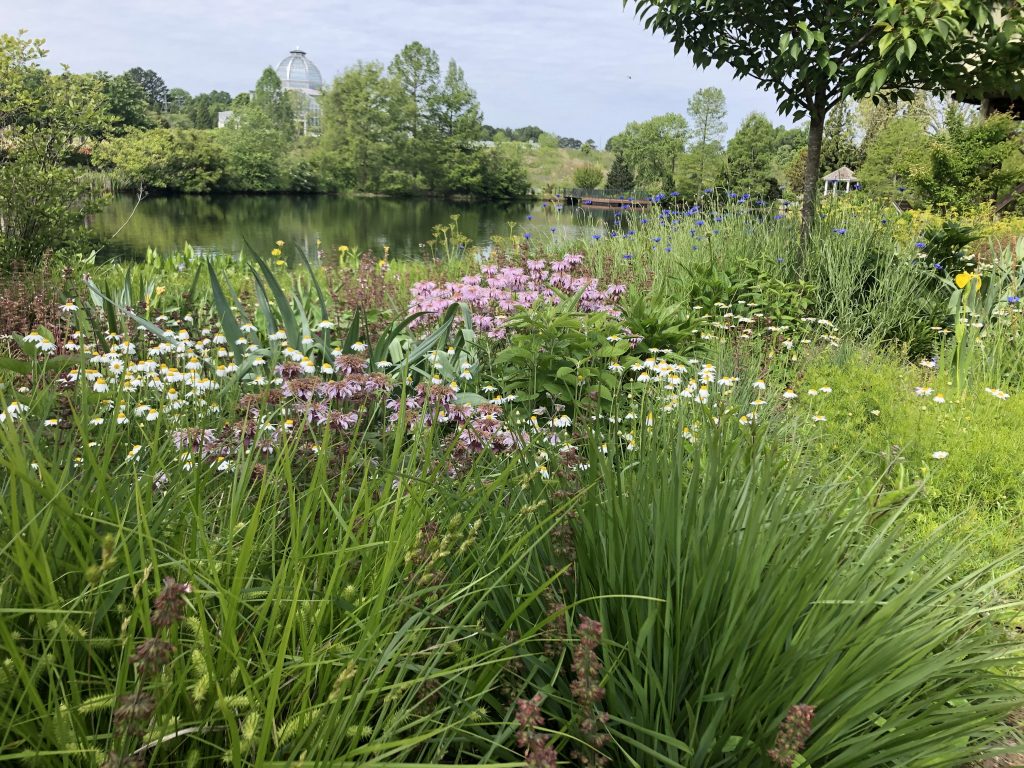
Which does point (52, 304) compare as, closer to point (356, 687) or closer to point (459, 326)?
point (459, 326)

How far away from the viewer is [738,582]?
1335mm

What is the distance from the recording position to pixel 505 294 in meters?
3.95

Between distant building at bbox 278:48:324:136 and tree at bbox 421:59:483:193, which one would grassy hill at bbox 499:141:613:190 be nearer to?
tree at bbox 421:59:483:193

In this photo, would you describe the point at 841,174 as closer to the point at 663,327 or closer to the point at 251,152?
the point at 663,327

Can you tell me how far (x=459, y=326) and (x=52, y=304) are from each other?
2.25 meters

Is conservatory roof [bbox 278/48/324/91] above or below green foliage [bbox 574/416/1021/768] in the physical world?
above

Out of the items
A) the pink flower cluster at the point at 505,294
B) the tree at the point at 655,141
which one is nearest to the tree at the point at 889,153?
the tree at the point at 655,141

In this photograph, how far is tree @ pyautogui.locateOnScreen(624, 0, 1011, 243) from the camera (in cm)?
501

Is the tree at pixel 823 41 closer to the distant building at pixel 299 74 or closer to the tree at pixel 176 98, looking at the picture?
the distant building at pixel 299 74

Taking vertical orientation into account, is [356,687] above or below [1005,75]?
below

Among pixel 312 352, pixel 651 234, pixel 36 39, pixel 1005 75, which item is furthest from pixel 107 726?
pixel 36 39

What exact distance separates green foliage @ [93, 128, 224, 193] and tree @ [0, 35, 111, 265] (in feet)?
93.5

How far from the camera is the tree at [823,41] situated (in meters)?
5.01

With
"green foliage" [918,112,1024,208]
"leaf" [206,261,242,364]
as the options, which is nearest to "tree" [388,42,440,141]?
"green foliage" [918,112,1024,208]
